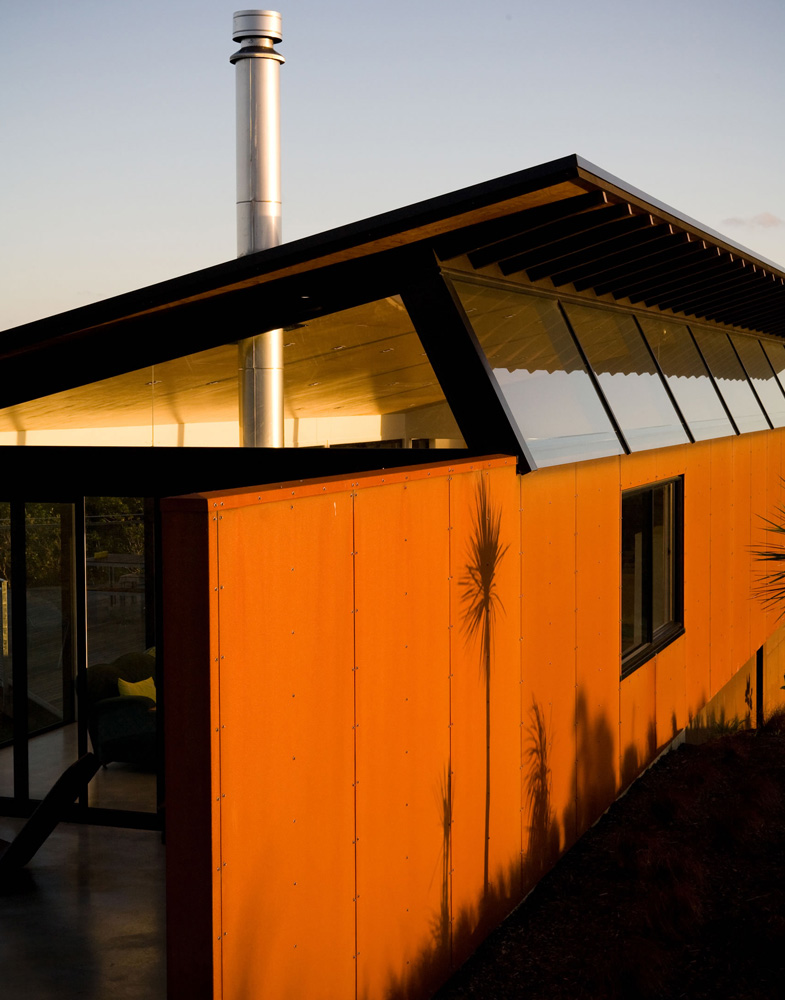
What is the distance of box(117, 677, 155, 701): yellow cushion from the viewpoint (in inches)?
301

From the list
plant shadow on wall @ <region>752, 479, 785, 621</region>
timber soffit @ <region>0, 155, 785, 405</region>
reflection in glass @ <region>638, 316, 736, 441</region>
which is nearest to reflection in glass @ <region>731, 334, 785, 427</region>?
plant shadow on wall @ <region>752, 479, 785, 621</region>

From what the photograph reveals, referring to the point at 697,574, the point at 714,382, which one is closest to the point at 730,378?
the point at 714,382

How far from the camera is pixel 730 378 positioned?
12.0 meters

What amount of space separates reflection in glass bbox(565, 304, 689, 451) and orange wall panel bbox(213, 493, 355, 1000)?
171 inches

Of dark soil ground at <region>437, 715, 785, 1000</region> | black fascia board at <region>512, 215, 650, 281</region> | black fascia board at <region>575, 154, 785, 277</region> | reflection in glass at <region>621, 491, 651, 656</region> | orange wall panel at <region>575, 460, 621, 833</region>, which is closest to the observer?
black fascia board at <region>575, 154, 785, 277</region>

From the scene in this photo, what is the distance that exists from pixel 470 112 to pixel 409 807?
5425 centimetres

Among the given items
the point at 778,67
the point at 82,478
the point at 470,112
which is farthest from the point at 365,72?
the point at 82,478

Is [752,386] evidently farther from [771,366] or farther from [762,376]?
[771,366]

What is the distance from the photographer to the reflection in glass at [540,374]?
257 inches

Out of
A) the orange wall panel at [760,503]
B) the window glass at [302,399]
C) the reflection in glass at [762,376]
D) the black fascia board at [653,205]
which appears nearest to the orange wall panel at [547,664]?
the window glass at [302,399]

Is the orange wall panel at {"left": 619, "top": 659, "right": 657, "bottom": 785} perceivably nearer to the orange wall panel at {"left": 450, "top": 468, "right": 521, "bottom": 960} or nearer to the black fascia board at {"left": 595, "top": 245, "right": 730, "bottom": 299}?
the orange wall panel at {"left": 450, "top": 468, "right": 521, "bottom": 960}

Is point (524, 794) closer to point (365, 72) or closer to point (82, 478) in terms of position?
point (82, 478)

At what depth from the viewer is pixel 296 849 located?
3898 mm

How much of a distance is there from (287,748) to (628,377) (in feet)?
18.6
